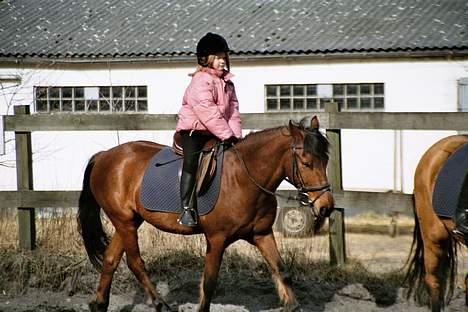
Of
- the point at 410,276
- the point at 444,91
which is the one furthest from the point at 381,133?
the point at 410,276

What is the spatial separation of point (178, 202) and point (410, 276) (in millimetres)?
2259

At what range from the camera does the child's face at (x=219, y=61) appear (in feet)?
20.4

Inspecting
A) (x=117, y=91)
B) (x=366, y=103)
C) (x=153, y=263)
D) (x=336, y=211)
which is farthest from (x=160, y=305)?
(x=117, y=91)

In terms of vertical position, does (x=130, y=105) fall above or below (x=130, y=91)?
below

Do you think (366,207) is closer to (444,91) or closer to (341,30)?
(444,91)

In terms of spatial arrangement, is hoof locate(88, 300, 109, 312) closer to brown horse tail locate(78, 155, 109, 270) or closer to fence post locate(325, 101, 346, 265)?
brown horse tail locate(78, 155, 109, 270)

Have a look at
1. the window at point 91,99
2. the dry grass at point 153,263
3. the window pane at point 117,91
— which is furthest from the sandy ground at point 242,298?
the window pane at point 117,91

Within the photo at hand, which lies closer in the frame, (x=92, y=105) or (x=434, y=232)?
(x=434, y=232)

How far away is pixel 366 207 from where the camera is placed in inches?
304

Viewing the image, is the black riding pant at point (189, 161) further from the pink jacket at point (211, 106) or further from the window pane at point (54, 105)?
the window pane at point (54, 105)

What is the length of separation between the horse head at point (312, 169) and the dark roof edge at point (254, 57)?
9957 millimetres

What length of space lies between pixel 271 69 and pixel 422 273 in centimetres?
991

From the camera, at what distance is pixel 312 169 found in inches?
225

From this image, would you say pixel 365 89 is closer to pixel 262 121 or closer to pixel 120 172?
pixel 262 121
